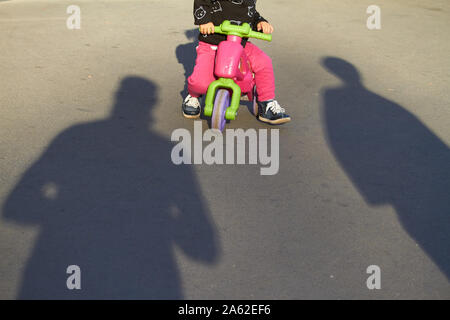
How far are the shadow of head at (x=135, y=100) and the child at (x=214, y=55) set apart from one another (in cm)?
43

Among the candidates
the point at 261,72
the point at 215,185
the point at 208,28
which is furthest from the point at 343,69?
the point at 215,185

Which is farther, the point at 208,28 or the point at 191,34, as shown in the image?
the point at 191,34

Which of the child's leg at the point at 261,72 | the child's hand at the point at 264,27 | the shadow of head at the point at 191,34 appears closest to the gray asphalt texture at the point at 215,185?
the child's leg at the point at 261,72

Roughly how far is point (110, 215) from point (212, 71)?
1.97m

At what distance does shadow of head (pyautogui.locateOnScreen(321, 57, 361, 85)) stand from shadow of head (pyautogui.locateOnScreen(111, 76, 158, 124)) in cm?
223

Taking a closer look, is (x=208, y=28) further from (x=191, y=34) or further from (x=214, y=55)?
(x=191, y=34)

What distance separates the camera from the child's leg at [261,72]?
17.5ft

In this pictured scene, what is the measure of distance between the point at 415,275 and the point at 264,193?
123cm

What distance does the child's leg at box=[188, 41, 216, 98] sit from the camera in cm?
515

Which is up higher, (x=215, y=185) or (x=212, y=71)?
(x=212, y=71)

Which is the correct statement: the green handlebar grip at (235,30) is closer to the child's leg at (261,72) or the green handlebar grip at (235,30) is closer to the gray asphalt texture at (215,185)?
the child's leg at (261,72)

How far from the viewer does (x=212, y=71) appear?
5.16m

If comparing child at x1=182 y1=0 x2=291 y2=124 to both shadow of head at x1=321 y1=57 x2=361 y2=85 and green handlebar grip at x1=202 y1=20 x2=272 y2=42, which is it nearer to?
green handlebar grip at x1=202 y1=20 x2=272 y2=42

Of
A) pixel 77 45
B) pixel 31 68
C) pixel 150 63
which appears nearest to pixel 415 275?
pixel 150 63
